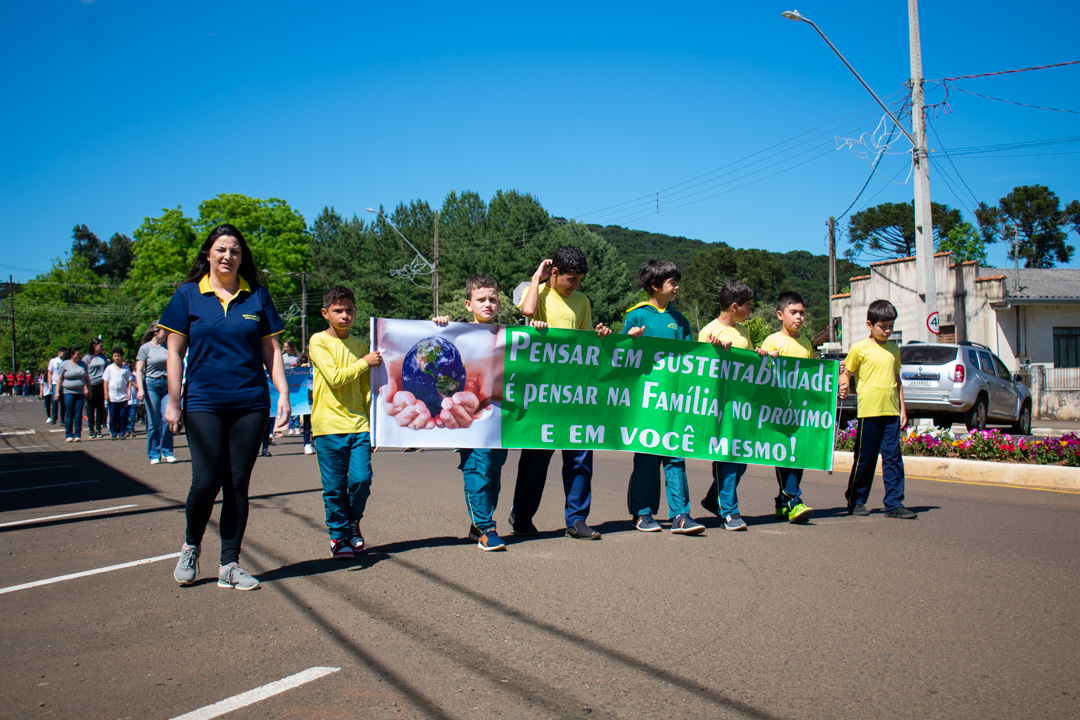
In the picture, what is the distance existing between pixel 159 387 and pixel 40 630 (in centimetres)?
869

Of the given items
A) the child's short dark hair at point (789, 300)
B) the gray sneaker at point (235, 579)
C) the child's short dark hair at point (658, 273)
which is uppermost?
the child's short dark hair at point (658, 273)

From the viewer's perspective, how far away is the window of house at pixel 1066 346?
30328 millimetres

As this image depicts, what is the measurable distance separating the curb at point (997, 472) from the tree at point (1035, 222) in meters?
70.9

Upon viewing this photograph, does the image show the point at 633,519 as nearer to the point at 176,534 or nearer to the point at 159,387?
the point at 176,534

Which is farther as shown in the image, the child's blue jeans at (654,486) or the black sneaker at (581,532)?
the child's blue jeans at (654,486)

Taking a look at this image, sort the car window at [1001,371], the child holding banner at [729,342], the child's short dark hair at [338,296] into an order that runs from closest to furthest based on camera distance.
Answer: the child's short dark hair at [338,296], the child holding banner at [729,342], the car window at [1001,371]

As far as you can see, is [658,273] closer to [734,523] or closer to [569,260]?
[569,260]

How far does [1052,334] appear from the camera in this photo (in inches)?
1192

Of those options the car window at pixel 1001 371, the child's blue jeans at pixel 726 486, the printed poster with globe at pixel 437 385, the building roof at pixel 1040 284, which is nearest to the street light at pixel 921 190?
the car window at pixel 1001 371

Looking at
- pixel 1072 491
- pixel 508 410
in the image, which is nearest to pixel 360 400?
pixel 508 410

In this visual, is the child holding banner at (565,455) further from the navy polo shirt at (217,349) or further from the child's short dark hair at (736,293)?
the navy polo shirt at (217,349)

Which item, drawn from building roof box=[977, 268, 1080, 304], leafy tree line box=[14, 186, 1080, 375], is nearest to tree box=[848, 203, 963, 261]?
leafy tree line box=[14, 186, 1080, 375]

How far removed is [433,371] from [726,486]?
2455mm

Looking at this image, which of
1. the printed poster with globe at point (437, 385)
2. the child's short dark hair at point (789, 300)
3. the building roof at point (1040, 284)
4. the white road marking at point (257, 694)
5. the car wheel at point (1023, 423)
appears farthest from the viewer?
the building roof at point (1040, 284)
